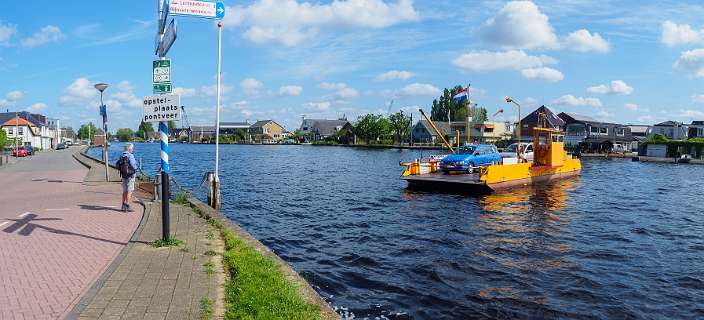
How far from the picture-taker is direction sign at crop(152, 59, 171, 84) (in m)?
9.35

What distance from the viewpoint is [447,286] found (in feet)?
31.7

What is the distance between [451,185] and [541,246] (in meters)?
11.9

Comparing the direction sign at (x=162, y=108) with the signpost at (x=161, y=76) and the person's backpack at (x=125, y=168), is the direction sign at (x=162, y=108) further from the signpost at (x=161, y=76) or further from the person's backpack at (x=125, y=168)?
the person's backpack at (x=125, y=168)

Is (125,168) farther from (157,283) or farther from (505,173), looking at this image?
(505,173)

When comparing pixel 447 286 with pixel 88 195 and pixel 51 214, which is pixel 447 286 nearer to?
pixel 51 214

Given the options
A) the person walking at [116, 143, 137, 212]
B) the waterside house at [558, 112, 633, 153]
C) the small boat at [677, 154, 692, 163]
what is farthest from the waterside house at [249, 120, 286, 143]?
the person walking at [116, 143, 137, 212]

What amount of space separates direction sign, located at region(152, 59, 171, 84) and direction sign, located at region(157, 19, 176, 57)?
0.29 m

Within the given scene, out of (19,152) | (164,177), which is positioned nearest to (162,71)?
(164,177)

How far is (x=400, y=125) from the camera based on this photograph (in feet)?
396

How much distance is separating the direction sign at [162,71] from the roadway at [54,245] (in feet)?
10.9

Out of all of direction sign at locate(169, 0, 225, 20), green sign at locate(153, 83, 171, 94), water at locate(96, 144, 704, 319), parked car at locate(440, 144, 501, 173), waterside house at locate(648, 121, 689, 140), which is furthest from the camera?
waterside house at locate(648, 121, 689, 140)

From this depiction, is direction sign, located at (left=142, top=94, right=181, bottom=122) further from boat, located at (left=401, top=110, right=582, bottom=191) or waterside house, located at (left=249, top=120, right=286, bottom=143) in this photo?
waterside house, located at (left=249, top=120, right=286, bottom=143)

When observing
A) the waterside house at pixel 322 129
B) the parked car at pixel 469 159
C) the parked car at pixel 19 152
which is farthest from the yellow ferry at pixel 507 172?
the waterside house at pixel 322 129

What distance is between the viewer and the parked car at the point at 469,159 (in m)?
27.9
